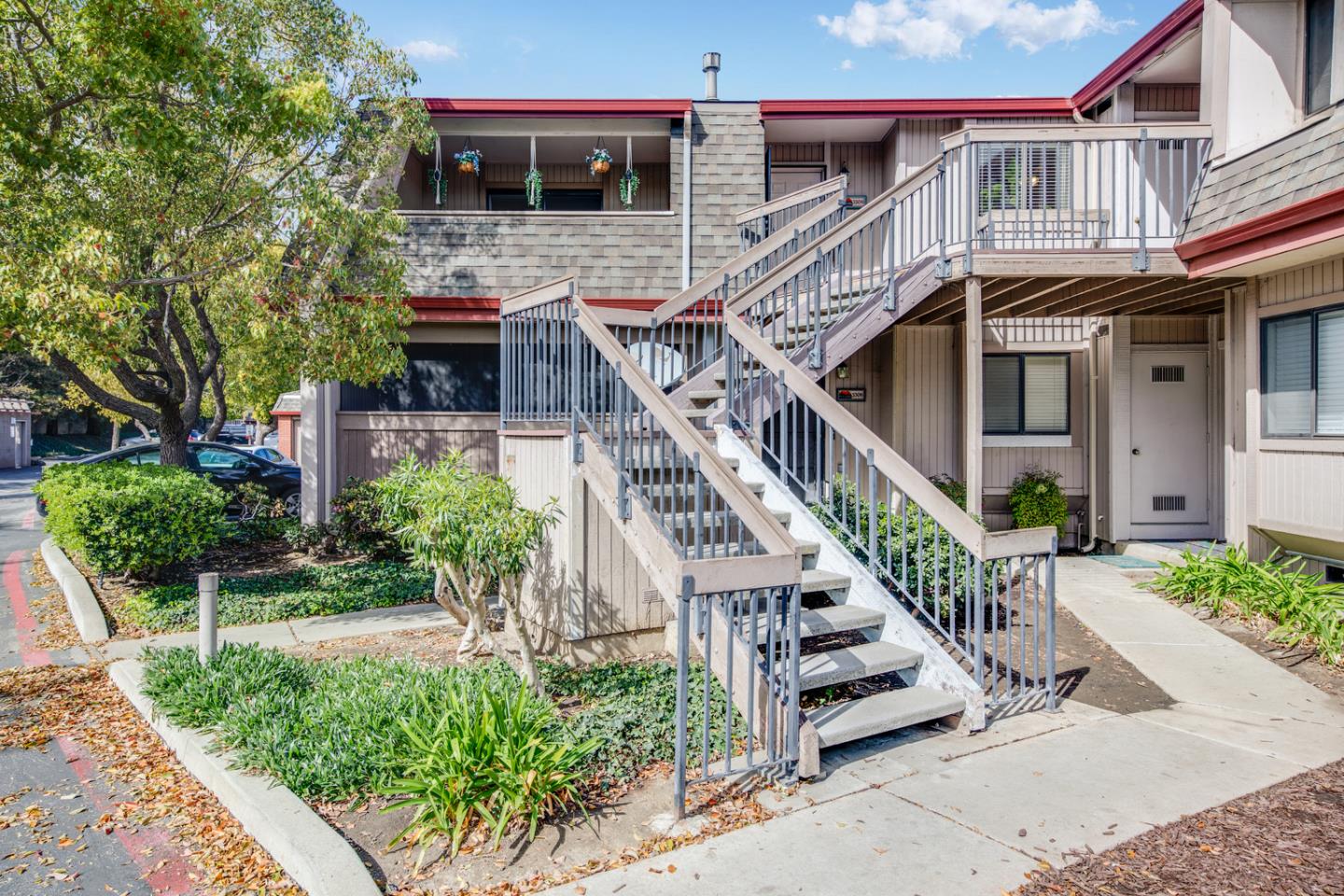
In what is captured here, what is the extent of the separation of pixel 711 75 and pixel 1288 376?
7996 millimetres

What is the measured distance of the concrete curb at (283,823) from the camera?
10.3 ft

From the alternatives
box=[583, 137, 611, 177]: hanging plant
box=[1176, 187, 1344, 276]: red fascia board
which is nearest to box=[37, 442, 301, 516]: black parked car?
box=[583, 137, 611, 177]: hanging plant

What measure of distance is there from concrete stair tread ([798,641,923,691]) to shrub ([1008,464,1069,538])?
5.89 metres

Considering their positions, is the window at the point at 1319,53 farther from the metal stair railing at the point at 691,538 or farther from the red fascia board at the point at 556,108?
the metal stair railing at the point at 691,538

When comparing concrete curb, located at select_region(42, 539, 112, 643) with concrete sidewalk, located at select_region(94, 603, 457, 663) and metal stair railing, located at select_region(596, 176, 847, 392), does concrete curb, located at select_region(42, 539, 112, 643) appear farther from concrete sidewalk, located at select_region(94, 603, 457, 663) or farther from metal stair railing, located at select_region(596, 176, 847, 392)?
metal stair railing, located at select_region(596, 176, 847, 392)

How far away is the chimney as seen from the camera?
11.8 metres

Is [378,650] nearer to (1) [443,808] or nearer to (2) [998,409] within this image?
(1) [443,808]

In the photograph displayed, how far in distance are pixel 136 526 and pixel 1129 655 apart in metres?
8.65

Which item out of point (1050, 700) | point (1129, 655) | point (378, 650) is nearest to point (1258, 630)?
point (1129, 655)

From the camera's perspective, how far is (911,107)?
440 inches

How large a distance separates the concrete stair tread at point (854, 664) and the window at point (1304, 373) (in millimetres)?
4988

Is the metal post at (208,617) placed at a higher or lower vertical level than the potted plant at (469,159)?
lower

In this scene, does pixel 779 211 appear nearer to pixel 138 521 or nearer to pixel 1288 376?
pixel 1288 376

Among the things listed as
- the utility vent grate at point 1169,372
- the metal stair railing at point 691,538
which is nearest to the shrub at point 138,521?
the metal stair railing at point 691,538
